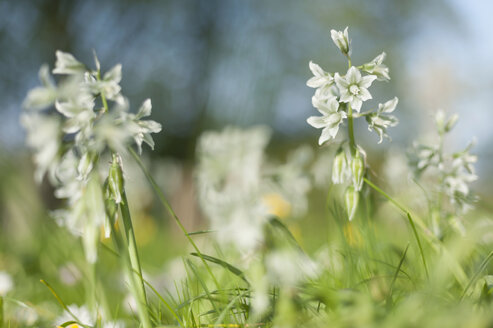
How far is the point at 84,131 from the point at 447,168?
3.18 ft

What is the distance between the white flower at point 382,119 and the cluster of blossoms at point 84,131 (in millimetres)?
487

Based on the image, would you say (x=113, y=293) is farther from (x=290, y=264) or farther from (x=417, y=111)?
(x=417, y=111)

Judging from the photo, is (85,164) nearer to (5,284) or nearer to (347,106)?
(347,106)

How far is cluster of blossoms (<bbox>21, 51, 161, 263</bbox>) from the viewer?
830 mm

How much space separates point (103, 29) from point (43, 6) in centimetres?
85

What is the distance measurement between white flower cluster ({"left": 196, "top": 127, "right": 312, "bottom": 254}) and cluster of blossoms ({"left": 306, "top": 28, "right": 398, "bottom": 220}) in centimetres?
77

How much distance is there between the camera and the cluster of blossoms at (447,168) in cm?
128

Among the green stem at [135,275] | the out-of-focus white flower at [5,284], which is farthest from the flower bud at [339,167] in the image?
the out-of-focus white flower at [5,284]

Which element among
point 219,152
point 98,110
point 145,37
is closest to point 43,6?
point 145,37

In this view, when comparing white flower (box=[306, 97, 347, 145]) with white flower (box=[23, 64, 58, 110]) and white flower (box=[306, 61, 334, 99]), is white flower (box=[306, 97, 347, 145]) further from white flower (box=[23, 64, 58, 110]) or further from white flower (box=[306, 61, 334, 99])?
white flower (box=[23, 64, 58, 110])

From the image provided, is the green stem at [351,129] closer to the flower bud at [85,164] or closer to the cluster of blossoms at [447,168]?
the cluster of blossoms at [447,168]

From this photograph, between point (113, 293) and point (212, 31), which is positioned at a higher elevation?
point (212, 31)

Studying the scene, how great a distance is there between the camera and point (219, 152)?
257cm

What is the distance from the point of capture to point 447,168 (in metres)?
1.31
